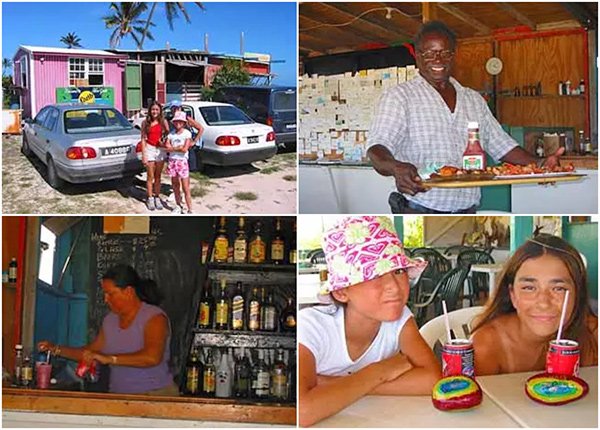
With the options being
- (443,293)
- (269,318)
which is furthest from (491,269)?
(269,318)

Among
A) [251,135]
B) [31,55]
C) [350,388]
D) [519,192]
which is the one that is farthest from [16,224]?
[519,192]

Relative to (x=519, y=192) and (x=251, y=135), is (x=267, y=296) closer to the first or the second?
(x=251, y=135)

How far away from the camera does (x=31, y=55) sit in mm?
2834

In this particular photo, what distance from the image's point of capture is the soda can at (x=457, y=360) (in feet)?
9.11

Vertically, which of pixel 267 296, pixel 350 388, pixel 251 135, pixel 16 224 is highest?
Result: pixel 251 135

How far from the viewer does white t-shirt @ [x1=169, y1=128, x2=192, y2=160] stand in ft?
9.48

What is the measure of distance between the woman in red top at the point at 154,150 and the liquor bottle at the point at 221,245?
0.31m

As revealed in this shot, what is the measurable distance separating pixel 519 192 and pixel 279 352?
1083 millimetres

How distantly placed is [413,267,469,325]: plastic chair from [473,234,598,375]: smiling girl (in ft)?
0.43

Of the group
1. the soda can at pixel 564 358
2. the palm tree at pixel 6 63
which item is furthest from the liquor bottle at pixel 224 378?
the palm tree at pixel 6 63

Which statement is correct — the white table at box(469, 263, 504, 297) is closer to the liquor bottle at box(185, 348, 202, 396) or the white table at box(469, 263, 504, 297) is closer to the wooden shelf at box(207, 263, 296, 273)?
the wooden shelf at box(207, 263, 296, 273)

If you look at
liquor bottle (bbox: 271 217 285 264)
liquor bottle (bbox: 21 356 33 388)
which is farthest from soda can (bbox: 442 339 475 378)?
liquor bottle (bbox: 21 356 33 388)

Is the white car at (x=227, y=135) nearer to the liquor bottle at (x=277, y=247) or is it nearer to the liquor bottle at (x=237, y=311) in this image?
the liquor bottle at (x=277, y=247)

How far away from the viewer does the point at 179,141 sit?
9.49 feet
